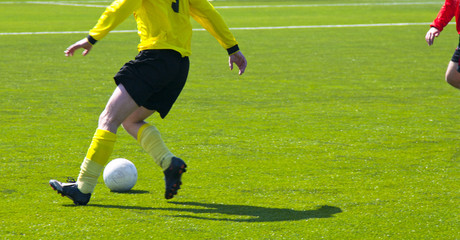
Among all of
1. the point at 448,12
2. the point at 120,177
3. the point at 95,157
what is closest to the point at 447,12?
the point at 448,12

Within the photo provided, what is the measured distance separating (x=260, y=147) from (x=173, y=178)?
84.0 inches

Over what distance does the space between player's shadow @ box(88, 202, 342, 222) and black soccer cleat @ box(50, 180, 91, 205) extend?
8cm

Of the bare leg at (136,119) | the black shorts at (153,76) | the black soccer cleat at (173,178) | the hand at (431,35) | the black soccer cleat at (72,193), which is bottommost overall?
the black soccer cleat at (72,193)

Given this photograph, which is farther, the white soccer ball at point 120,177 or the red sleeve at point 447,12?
the red sleeve at point 447,12

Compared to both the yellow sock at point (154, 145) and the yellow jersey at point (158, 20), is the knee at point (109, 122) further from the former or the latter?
the yellow jersey at point (158, 20)

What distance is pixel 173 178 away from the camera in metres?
5.02

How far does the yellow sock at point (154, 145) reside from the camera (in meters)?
5.15

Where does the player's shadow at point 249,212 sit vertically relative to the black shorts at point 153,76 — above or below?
below

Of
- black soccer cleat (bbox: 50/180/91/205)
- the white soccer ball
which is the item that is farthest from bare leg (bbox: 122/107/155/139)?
black soccer cleat (bbox: 50/180/91/205)

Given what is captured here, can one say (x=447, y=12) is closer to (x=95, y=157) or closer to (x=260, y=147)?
(x=260, y=147)

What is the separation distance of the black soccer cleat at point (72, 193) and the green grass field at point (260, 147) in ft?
0.24

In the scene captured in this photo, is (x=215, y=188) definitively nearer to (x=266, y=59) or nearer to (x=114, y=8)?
(x=114, y=8)

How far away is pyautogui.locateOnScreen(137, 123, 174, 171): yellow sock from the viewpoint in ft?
16.9

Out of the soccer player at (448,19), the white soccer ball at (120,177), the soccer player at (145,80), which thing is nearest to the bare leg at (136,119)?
the soccer player at (145,80)
